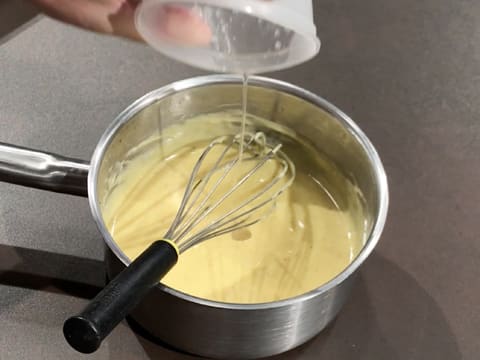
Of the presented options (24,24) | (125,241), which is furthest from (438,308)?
(24,24)

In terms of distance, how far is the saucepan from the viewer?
0.50 m

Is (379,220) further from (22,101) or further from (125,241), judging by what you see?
(22,101)

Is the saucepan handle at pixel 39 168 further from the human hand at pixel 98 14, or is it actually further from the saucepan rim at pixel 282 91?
the human hand at pixel 98 14

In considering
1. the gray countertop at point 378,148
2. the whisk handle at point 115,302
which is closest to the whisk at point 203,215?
the whisk handle at point 115,302

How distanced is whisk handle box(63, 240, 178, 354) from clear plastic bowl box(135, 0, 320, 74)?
0.16 meters

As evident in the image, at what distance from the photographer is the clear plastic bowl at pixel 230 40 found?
0.49m

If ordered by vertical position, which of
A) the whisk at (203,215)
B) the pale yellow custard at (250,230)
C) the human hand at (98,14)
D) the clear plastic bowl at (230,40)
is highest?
the clear plastic bowl at (230,40)

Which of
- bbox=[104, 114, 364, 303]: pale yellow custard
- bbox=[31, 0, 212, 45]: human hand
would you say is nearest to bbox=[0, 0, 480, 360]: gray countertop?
bbox=[104, 114, 364, 303]: pale yellow custard

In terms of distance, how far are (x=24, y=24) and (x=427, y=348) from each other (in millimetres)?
650

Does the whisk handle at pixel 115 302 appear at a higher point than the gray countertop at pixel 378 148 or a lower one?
higher

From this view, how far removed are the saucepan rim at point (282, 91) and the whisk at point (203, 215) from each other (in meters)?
0.03

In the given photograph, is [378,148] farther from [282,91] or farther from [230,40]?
[230,40]

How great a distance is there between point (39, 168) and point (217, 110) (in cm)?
22

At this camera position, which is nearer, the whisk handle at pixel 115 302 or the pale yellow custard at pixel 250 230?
the whisk handle at pixel 115 302
